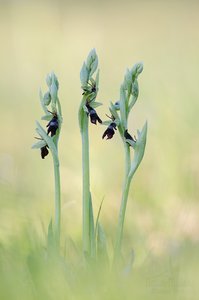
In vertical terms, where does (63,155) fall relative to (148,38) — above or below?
below

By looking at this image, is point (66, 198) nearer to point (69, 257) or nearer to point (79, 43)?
point (69, 257)

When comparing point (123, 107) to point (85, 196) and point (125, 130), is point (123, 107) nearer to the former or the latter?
point (125, 130)

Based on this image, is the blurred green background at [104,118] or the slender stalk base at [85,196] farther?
the blurred green background at [104,118]

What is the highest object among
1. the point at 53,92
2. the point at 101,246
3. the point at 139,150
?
the point at 53,92

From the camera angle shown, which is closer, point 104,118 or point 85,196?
point 85,196

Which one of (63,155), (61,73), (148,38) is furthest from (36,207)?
(148,38)

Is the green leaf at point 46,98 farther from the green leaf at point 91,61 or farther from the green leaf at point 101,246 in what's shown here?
the green leaf at point 101,246

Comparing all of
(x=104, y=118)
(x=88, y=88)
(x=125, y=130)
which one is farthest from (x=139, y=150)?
(x=104, y=118)

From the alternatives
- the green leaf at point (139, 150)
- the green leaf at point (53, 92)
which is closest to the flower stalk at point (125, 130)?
the green leaf at point (139, 150)
